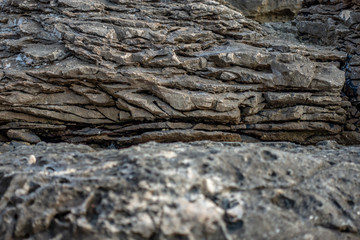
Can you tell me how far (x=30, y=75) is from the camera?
331 inches

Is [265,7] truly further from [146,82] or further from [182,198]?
[182,198]

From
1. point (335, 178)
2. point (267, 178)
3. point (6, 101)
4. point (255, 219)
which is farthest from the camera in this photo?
point (6, 101)

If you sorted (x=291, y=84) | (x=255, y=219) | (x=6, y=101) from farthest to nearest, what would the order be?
(x=291, y=84), (x=6, y=101), (x=255, y=219)

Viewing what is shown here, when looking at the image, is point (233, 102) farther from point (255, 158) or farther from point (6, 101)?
point (6, 101)

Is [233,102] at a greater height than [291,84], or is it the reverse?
[291,84]

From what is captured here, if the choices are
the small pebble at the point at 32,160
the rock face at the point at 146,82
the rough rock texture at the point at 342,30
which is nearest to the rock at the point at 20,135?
the rock face at the point at 146,82

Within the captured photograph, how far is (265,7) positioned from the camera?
13.1 metres

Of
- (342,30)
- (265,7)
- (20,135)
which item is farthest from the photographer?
(265,7)

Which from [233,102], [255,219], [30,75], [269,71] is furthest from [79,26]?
[255,219]

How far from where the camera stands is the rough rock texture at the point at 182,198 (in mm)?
3455

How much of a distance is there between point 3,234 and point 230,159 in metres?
3.01

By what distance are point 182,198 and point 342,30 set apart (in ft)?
33.8

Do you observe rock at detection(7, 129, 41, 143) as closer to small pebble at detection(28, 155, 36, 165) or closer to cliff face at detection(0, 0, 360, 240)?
cliff face at detection(0, 0, 360, 240)

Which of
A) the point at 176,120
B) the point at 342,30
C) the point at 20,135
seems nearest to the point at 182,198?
the point at 176,120
